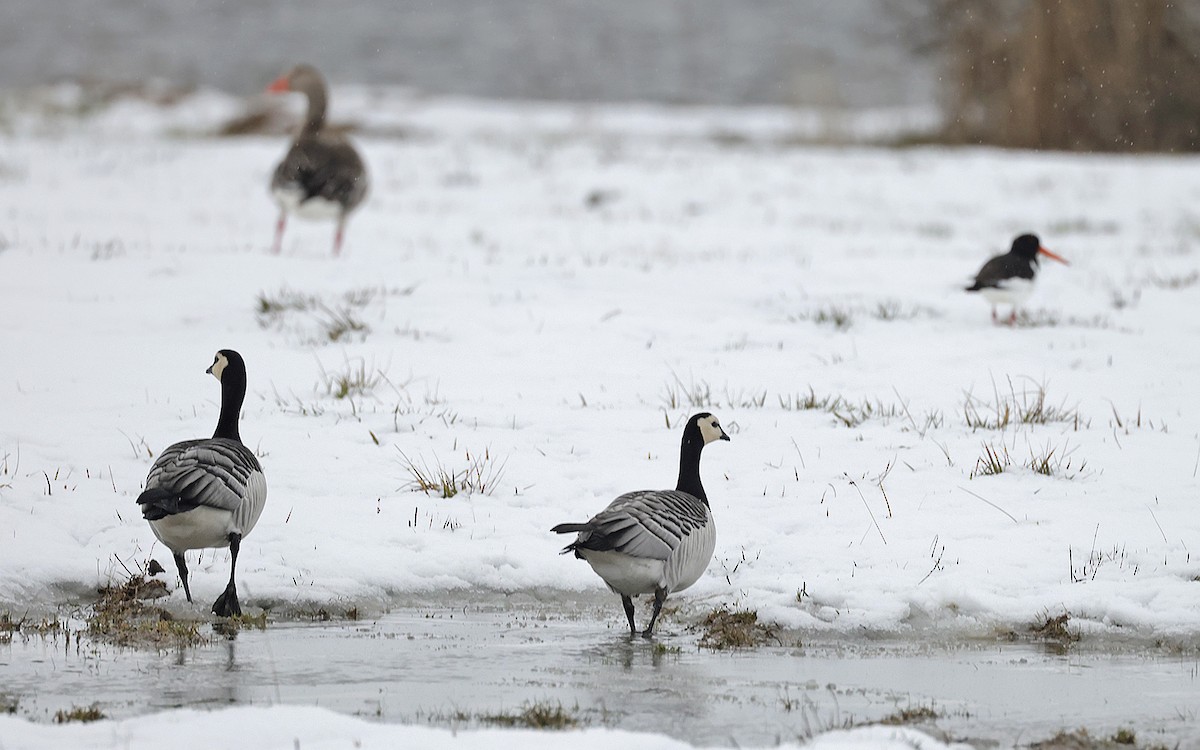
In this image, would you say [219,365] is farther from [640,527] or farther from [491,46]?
[491,46]

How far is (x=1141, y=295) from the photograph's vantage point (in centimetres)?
1391

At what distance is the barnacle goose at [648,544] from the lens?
19.1 feet

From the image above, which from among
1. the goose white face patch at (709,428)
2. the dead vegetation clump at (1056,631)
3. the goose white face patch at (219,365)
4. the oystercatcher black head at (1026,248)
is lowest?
the dead vegetation clump at (1056,631)

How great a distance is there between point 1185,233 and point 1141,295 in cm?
593

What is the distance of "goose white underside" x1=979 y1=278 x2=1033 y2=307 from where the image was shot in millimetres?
11695

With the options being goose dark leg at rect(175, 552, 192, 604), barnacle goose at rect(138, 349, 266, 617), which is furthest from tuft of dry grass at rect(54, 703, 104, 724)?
goose dark leg at rect(175, 552, 192, 604)

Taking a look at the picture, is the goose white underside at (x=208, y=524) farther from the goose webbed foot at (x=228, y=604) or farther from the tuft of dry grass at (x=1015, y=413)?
the tuft of dry grass at (x=1015, y=413)

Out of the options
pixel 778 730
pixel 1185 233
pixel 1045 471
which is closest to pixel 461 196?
pixel 1185 233

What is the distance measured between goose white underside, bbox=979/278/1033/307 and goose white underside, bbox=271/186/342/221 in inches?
279

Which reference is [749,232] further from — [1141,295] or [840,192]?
[1141,295]

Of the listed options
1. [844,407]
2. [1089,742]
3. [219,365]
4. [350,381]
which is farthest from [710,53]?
[1089,742]

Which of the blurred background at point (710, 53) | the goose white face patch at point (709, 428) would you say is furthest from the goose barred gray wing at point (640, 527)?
the blurred background at point (710, 53)

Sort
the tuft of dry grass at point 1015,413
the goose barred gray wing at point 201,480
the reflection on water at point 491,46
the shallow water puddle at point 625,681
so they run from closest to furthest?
the shallow water puddle at point 625,681
the goose barred gray wing at point 201,480
the tuft of dry grass at point 1015,413
the reflection on water at point 491,46

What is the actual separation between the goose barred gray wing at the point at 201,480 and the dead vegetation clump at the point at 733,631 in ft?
7.18
